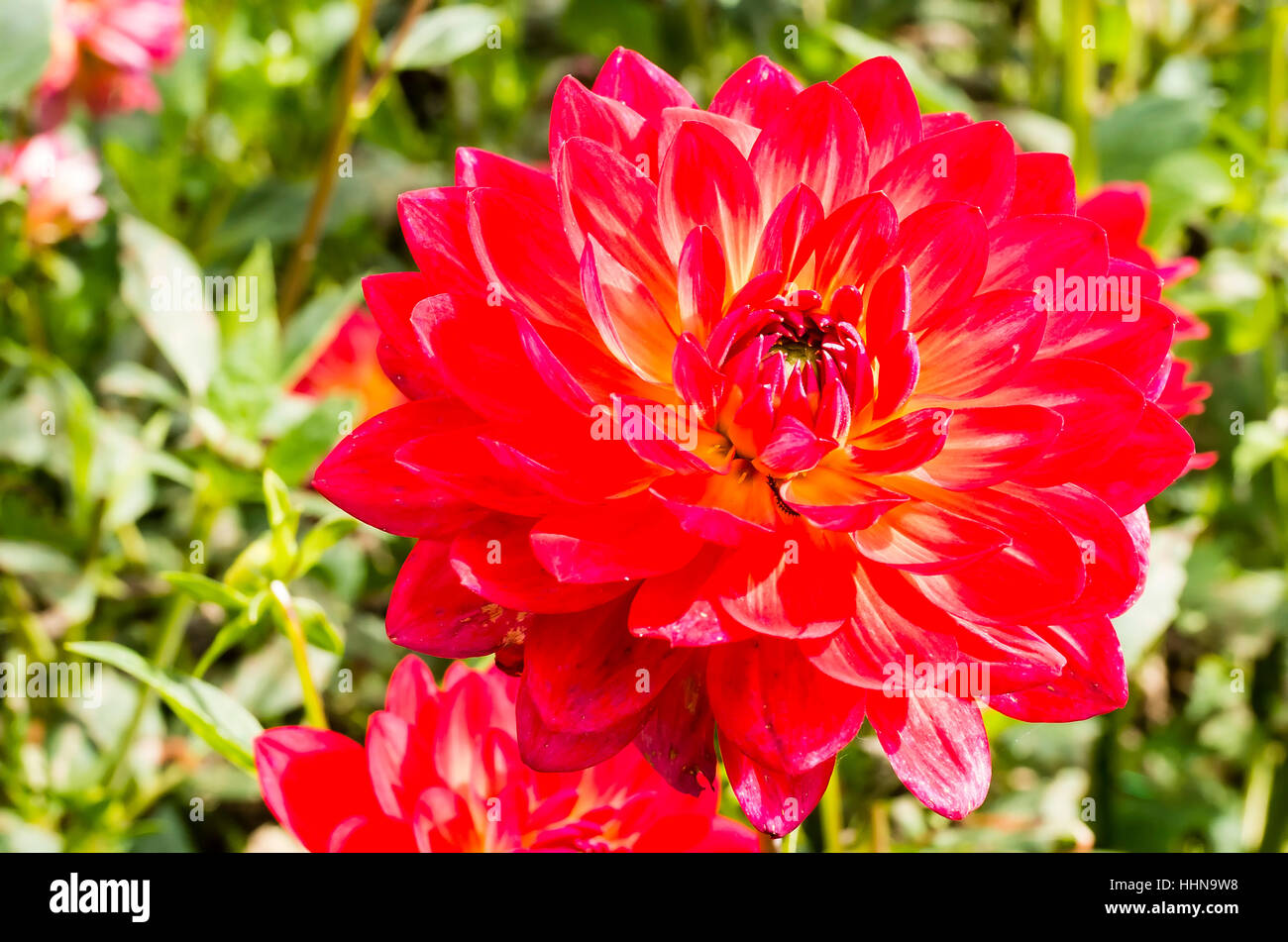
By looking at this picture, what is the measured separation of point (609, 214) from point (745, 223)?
94 millimetres

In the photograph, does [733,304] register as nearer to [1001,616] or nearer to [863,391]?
[863,391]

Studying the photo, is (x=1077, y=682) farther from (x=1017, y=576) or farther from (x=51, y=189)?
(x=51, y=189)

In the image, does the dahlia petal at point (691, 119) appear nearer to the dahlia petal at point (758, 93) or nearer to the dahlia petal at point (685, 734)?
the dahlia petal at point (758, 93)

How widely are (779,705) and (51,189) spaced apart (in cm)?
128

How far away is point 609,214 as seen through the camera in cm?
73

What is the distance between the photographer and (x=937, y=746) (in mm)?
667

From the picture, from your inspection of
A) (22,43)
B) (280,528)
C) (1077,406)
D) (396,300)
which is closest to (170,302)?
(22,43)

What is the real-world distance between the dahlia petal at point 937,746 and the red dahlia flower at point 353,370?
3.72 ft

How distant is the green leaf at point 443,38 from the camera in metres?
1.43

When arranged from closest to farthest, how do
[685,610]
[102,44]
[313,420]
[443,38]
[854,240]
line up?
[685,610], [854,240], [313,420], [443,38], [102,44]

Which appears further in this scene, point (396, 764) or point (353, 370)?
point (353, 370)

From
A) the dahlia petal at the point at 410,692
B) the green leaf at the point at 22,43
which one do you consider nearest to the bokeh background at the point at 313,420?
the green leaf at the point at 22,43

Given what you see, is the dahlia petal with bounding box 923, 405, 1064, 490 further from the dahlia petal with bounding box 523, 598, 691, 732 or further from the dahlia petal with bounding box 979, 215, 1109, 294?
the dahlia petal with bounding box 523, 598, 691, 732
